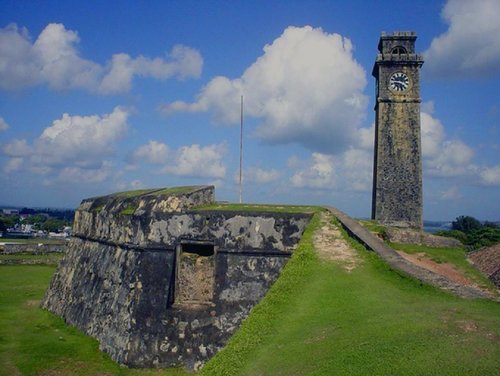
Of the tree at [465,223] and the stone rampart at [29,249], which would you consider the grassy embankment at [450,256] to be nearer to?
the stone rampart at [29,249]

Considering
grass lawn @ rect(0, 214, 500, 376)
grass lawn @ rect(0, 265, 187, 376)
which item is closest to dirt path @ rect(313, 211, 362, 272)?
grass lawn @ rect(0, 214, 500, 376)

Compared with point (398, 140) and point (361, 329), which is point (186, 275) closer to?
point (361, 329)

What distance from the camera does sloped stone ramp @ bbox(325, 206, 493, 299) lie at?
7227mm

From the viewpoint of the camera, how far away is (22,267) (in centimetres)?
2394

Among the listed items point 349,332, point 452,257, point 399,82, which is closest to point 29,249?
point 399,82

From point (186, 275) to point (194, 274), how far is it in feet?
0.61

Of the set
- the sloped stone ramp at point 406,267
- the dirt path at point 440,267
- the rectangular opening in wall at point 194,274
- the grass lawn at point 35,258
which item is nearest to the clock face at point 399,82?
the dirt path at point 440,267

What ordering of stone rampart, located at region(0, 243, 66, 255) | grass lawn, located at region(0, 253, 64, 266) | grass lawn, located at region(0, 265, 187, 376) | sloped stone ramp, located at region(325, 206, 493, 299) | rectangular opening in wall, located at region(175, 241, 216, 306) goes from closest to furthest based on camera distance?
sloped stone ramp, located at region(325, 206, 493, 299), grass lawn, located at region(0, 265, 187, 376), rectangular opening in wall, located at region(175, 241, 216, 306), grass lawn, located at region(0, 253, 64, 266), stone rampart, located at region(0, 243, 66, 255)

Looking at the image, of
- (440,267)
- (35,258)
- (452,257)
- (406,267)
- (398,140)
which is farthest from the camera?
(398,140)

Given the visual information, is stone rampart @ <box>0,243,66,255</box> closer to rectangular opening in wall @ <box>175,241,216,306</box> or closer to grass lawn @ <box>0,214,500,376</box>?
grass lawn @ <box>0,214,500,376</box>

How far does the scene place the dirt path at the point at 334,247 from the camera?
882cm

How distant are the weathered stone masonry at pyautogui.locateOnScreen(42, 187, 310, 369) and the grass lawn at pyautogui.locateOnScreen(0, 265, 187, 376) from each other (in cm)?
41

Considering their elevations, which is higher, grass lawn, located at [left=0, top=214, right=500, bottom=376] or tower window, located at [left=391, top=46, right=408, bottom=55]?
tower window, located at [left=391, top=46, right=408, bottom=55]

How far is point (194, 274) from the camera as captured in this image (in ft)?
37.9
